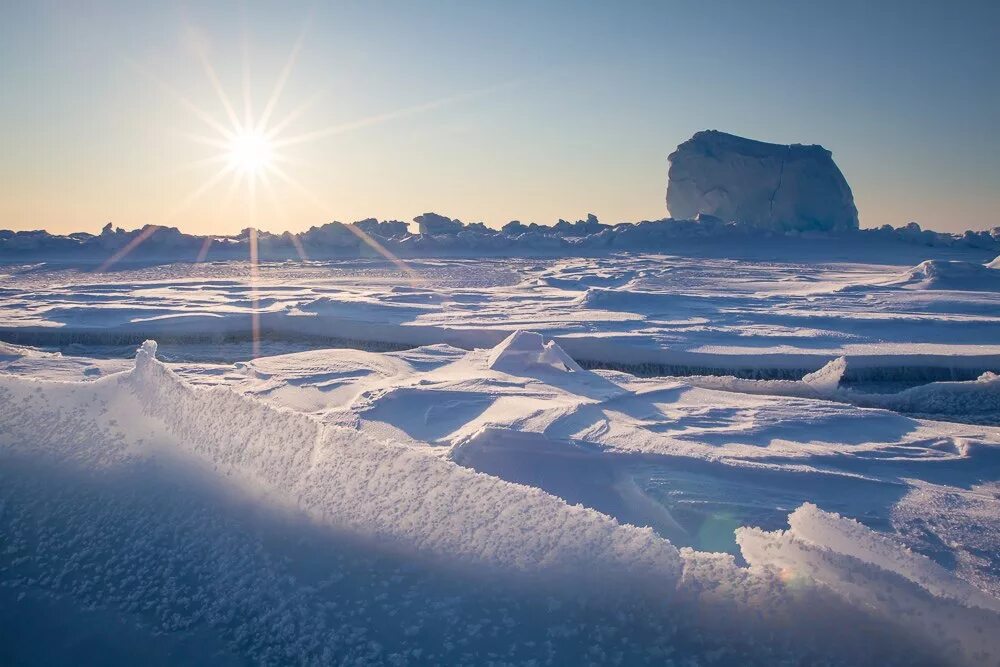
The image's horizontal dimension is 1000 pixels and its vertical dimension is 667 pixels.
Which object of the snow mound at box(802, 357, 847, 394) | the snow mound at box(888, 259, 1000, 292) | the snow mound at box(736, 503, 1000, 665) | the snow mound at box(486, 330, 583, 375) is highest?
the snow mound at box(888, 259, 1000, 292)

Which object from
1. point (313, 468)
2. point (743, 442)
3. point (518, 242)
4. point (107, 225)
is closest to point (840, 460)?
point (743, 442)

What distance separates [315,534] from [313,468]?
0.21m

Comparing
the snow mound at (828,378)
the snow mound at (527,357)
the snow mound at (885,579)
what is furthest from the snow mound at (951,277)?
the snow mound at (885,579)

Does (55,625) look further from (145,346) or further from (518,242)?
(518,242)

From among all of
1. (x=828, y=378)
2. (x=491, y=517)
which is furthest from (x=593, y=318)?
(x=491, y=517)

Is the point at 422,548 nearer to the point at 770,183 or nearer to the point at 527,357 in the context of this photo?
the point at 527,357

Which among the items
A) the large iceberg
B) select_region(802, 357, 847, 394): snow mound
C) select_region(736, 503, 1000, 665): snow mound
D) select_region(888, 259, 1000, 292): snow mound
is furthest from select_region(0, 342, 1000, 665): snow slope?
the large iceberg

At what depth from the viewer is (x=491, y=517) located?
1371 millimetres

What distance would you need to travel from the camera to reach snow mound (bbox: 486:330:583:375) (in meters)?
4.04

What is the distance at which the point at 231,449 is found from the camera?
1.75 m

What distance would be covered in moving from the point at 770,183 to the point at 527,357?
22.3 m

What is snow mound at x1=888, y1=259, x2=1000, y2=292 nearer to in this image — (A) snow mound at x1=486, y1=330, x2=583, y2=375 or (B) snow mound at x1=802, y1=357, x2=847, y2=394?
(B) snow mound at x1=802, y1=357, x2=847, y2=394

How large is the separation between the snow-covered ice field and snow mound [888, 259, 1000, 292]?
4.63m

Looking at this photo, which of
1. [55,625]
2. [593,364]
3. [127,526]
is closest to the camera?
[55,625]
